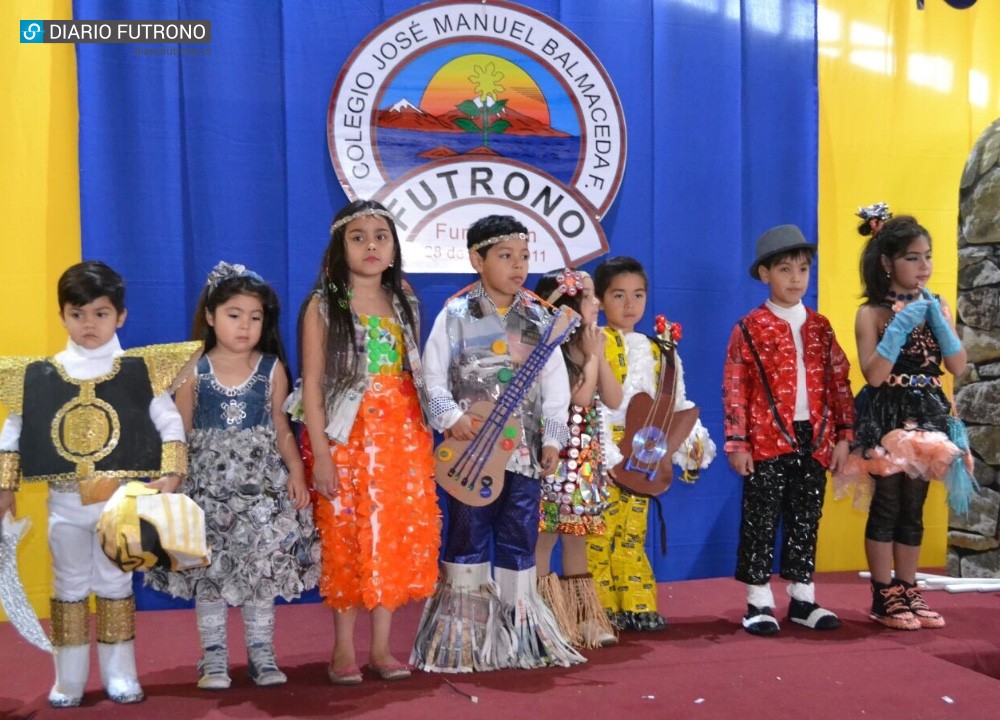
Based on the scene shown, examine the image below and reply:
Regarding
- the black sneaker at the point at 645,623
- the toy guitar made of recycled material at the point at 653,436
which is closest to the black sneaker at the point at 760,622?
the black sneaker at the point at 645,623

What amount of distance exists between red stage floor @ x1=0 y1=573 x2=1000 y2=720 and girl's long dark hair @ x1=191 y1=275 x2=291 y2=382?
95 cm

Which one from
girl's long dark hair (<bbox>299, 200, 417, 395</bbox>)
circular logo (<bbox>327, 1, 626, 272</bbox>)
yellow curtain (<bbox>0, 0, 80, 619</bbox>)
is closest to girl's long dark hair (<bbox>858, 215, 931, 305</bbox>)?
circular logo (<bbox>327, 1, 626, 272</bbox>)

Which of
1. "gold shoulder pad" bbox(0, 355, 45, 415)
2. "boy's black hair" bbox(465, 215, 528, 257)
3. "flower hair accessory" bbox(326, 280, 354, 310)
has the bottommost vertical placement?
"gold shoulder pad" bbox(0, 355, 45, 415)

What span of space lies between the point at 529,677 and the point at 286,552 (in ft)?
2.60

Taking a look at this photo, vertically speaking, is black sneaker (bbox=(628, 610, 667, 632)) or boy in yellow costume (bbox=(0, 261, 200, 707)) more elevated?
boy in yellow costume (bbox=(0, 261, 200, 707))

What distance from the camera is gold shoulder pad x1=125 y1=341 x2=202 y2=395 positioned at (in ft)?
8.80

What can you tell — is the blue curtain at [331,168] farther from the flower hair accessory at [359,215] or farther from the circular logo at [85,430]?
the circular logo at [85,430]

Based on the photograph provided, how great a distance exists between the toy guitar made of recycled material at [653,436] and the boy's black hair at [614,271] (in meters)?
0.34

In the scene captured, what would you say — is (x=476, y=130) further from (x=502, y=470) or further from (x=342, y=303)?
(x=502, y=470)

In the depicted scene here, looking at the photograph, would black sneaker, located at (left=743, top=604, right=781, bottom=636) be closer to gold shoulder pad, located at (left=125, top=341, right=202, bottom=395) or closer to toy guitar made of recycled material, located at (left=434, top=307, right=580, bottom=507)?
toy guitar made of recycled material, located at (left=434, top=307, right=580, bottom=507)

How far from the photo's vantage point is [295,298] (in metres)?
3.81

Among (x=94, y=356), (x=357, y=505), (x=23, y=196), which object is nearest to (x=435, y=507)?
(x=357, y=505)

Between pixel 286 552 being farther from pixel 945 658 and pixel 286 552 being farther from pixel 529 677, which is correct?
pixel 945 658

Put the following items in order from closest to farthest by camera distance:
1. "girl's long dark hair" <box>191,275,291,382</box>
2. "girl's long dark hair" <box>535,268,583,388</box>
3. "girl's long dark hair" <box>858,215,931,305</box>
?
1. "girl's long dark hair" <box>191,275,291,382</box>
2. "girl's long dark hair" <box>535,268,583,388</box>
3. "girl's long dark hair" <box>858,215,931,305</box>
